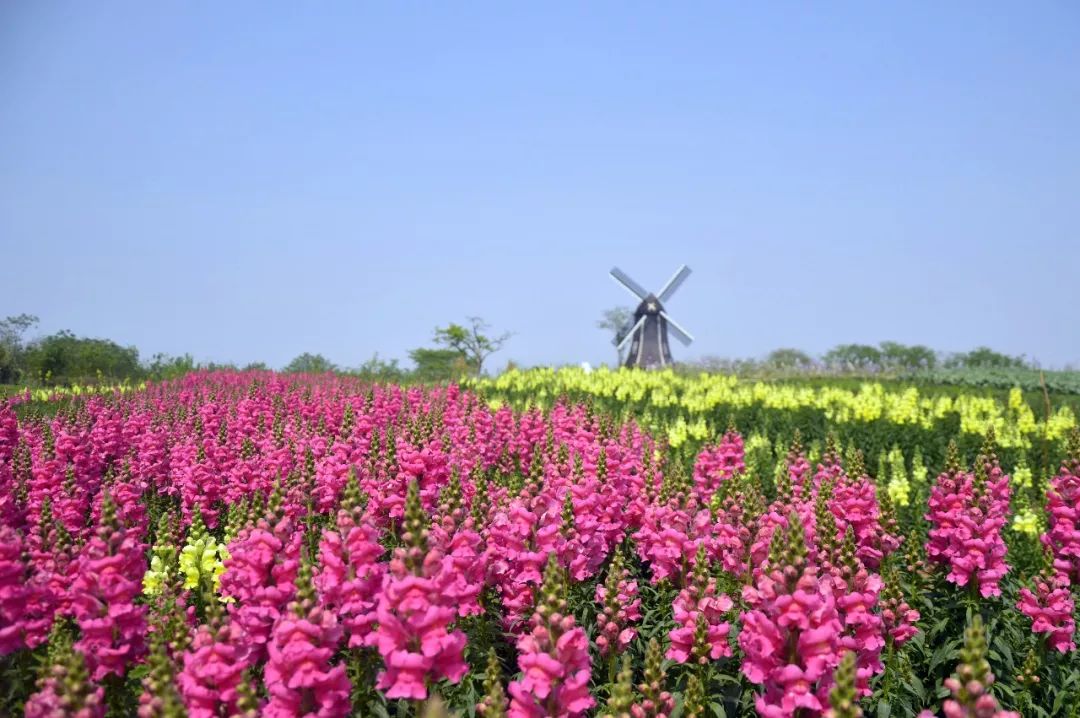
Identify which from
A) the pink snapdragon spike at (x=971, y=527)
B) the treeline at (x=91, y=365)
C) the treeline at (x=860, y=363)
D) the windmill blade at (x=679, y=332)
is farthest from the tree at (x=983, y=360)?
the pink snapdragon spike at (x=971, y=527)

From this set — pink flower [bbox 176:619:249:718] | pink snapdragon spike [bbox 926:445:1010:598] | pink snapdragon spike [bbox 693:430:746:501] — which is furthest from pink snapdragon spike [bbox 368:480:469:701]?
pink snapdragon spike [bbox 693:430:746:501]

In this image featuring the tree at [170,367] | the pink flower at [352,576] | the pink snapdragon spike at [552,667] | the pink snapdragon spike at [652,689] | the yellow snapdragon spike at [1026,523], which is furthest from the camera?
the tree at [170,367]

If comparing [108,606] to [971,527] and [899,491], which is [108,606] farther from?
[899,491]

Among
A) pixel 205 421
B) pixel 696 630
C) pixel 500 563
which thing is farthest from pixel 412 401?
pixel 696 630

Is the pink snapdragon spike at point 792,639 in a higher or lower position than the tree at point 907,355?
lower

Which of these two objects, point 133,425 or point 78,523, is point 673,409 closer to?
point 133,425

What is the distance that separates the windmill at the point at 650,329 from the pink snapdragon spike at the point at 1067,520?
45390 mm

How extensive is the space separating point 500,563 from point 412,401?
11.6 meters

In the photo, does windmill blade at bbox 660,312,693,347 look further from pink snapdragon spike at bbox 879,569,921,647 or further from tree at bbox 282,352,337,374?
pink snapdragon spike at bbox 879,569,921,647

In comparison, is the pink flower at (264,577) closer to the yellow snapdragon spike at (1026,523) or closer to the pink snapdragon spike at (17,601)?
the pink snapdragon spike at (17,601)

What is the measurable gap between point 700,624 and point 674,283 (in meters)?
51.1

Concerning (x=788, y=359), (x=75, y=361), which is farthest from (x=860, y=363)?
(x=75, y=361)

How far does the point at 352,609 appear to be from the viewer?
475 cm

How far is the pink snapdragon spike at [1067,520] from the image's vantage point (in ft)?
23.6
